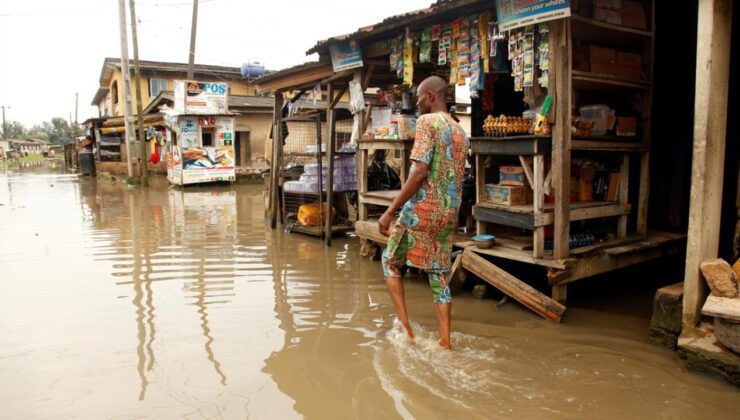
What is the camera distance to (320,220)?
955cm

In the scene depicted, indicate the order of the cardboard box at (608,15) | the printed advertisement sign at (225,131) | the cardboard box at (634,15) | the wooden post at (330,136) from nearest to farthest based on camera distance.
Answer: the cardboard box at (608,15), the cardboard box at (634,15), the wooden post at (330,136), the printed advertisement sign at (225,131)

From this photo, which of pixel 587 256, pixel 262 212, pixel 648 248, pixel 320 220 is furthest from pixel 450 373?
pixel 262 212

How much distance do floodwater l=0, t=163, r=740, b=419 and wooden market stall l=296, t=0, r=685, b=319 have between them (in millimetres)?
734

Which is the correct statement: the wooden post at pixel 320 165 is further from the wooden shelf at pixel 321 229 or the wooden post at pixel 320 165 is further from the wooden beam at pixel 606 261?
the wooden beam at pixel 606 261

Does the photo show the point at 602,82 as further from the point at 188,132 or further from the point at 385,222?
the point at 188,132

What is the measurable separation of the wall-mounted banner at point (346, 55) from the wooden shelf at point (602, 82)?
3.12 meters

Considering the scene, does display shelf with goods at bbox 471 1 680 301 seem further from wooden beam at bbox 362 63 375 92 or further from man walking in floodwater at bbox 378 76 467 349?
wooden beam at bbox 362 63 375 92

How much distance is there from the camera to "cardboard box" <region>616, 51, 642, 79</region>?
6.00 meters

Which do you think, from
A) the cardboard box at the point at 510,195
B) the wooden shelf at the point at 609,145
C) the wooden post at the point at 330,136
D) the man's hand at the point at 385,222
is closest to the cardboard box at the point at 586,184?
the wooden shelf at the point at 609,145

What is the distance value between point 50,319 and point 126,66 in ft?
58.4

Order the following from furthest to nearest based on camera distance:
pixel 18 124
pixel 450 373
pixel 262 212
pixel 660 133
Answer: pixel 18 124 → pixel 262 212 → pixel 660 133 → pixel 450 373

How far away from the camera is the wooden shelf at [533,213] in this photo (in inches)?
215

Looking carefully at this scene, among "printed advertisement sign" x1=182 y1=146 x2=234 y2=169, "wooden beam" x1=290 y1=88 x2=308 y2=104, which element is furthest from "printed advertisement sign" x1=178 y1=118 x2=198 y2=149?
"wooden beam" x1=290 y1=88 x2=308 y2=104

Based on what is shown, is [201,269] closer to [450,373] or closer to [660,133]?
[450,373]
